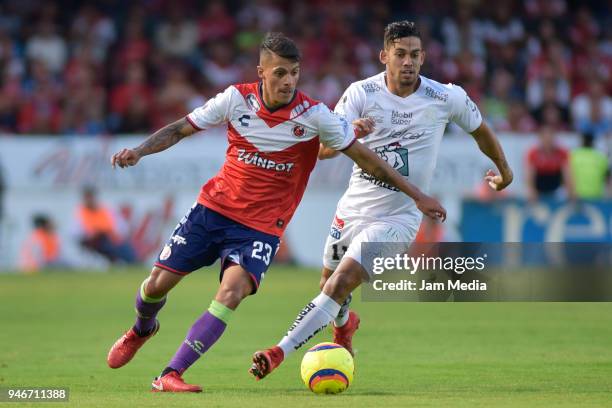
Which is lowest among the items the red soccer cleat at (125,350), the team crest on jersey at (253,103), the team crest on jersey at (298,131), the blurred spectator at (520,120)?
the red soccer cleat at (125,350)

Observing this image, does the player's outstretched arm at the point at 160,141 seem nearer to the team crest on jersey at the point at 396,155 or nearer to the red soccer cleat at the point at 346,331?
the team crest on jersey at the point at 396,155

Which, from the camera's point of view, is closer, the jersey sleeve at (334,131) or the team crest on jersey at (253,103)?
the jersey sleeve at (334,131)

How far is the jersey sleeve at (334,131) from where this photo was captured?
844 centimetres

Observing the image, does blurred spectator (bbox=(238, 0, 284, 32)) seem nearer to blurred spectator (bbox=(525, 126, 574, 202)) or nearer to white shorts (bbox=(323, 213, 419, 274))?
blurred spectator (bbox=(525, 126, 574, 202))

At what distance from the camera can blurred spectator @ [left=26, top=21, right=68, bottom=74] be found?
78.4 feet

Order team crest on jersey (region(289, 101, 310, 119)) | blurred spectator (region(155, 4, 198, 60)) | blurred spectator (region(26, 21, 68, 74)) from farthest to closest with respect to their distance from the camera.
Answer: blurred spectator (region(155, 4, 198, 60)) → blurred spectator (region(26, 21, 68, 74)) → team crest on jersey (region(289, 101, 310, 119))

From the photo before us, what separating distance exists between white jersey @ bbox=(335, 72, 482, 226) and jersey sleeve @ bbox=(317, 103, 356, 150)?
0.81 metres

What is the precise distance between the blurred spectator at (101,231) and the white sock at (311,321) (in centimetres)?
1306

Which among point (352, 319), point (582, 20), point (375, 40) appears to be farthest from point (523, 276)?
point (582, 20)

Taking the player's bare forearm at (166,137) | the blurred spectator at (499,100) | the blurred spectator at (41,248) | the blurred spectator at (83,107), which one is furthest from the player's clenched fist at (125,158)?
the blurred spectator at (499,100)

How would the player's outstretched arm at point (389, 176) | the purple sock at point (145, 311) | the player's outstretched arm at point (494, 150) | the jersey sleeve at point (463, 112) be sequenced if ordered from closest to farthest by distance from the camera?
1. the player's outstretched arm at point (389, 176)
2. the purple sock at point (145, 311)
3. the jersey sleeve at point (463, 112)
4. the player's outstretched arm at point (494, 150)

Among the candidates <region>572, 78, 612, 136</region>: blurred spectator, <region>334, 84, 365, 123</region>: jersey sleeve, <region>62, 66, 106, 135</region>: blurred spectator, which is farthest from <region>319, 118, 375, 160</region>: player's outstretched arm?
<region>572, 78, 612, 136</region>: blurred spectator

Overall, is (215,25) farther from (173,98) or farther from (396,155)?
(396,155)

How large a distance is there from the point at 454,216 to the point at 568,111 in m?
3.91
